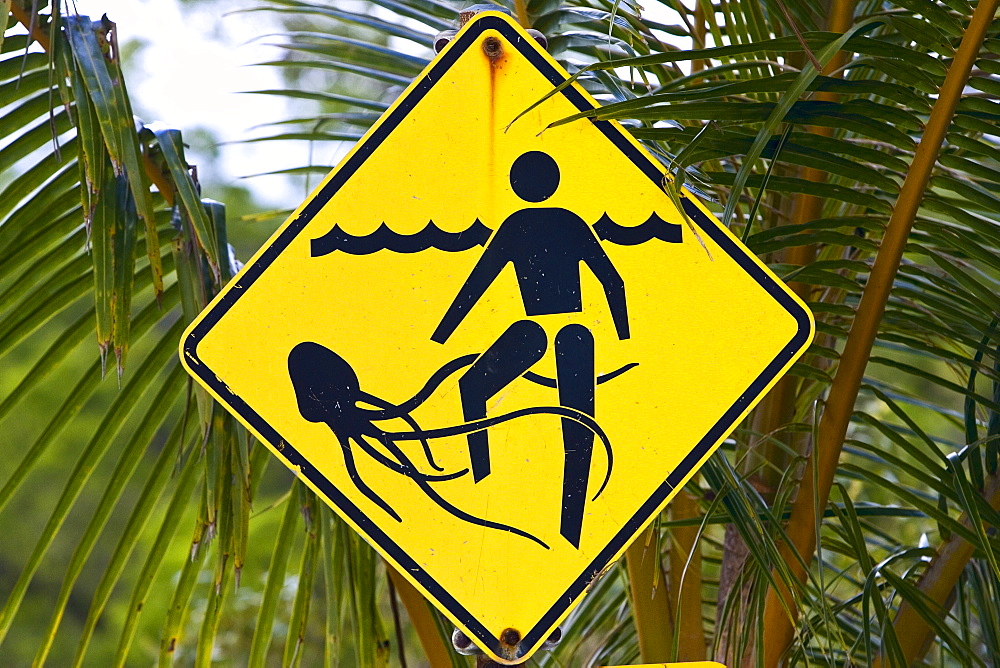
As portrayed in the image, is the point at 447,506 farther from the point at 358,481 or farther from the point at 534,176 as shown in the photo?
the point at 534,176

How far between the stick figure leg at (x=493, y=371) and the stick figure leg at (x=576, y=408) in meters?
0.02

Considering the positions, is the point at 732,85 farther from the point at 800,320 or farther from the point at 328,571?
the point at 328,571

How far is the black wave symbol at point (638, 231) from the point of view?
75 cm

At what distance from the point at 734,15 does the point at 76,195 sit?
0.84 meters

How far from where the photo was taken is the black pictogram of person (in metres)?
0.71

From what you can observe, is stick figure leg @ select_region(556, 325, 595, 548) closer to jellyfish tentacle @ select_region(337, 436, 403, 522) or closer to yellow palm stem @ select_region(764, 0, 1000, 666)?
jellyfish tentacle @ select_region(337, 436, 403, 522)

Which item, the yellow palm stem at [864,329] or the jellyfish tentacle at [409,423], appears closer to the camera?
the jellyfish tentacle at [409,423]

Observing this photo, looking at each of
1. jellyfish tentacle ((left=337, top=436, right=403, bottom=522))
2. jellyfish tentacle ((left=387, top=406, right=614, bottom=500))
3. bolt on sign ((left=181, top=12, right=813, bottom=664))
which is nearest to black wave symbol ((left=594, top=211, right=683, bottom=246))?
bolt on sign ((left=181, top=12, right=813, bottom=664))

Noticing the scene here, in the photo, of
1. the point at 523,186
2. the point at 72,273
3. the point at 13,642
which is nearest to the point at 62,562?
the point at 13,642

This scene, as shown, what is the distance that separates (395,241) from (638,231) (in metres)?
0.19

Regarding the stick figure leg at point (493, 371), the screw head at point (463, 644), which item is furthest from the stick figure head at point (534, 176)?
the screw head at point (463, 644)

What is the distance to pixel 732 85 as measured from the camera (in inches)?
32.5

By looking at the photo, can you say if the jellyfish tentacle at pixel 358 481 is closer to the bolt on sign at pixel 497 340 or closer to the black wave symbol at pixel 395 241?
the bolt on sign at pixel 497 340

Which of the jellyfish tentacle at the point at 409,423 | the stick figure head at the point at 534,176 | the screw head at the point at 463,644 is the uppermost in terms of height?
the stick figure head at the point at 534,176
